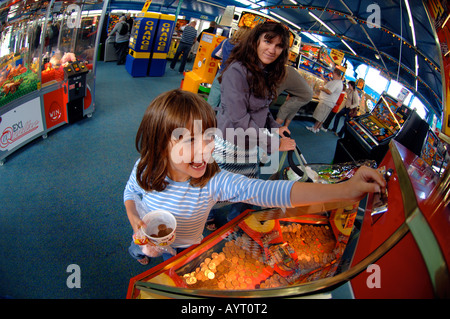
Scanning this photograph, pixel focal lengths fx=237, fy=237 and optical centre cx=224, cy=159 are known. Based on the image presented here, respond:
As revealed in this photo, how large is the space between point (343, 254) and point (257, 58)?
1278mm

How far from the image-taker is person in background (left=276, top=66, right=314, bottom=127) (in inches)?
86.6

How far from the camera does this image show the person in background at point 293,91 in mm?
2199

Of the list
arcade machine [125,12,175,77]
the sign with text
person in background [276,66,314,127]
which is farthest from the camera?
arcade machine [125,12,175,77]

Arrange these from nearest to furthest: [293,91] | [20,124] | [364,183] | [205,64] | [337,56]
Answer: [364,183] → [293,91] → [20,124] → [205,64] → [337,56]

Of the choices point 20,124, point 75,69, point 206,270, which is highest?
point 75,69

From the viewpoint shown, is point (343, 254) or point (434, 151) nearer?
point (343, 254)

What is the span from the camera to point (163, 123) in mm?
1009

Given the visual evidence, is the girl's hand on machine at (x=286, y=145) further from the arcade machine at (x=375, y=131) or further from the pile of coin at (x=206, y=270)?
the arcade machine at (x=375, y=131)

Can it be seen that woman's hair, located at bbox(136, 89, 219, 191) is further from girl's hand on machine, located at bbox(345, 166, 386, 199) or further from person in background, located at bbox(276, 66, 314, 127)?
person in background, located at bbox(276, 66, 314, 127)

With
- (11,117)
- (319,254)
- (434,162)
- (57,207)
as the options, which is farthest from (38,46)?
(434,162)

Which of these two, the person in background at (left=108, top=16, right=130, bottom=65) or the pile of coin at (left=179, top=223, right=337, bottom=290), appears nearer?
the pile of coin at (left=179, top=223, right=337, bottom=290)

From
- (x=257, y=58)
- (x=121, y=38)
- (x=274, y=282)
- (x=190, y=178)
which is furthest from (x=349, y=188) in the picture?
(x=121, y=38)

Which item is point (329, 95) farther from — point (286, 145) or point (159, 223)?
point (159, 223)

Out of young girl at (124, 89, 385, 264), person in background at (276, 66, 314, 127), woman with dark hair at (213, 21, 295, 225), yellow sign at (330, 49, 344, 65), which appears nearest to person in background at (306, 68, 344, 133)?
yellow sign at (330, 49, 344, 65)
